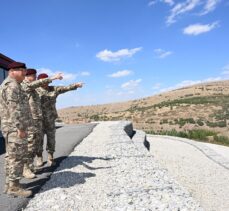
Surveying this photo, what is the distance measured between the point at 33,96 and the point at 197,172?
739 centimetres

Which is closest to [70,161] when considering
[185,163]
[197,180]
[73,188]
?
[73,188]

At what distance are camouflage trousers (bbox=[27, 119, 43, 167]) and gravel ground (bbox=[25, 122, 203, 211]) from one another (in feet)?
1.94

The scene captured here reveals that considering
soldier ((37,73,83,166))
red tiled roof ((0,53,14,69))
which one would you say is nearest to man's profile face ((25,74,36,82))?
soldier ((37,73,83,166))

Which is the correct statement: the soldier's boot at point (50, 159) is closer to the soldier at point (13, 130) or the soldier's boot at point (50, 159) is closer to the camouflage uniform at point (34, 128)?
the camouflage uniform at point (34, 128)

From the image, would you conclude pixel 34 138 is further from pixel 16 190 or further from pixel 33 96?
pixel 16 190

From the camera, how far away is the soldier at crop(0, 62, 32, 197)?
264 inches

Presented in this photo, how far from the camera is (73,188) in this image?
7.30 m

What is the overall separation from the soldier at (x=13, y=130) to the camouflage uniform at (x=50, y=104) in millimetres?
2117

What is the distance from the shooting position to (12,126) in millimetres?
6691

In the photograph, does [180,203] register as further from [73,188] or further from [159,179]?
[73,188]

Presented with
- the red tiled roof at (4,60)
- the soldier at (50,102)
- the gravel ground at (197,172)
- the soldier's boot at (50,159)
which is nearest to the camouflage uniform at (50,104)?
the soldier at (50,102)

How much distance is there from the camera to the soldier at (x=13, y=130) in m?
6.70

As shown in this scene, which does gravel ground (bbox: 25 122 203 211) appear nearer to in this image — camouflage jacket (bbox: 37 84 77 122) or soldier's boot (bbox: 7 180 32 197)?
soldier's boot (bbox: 7 180 32 197)

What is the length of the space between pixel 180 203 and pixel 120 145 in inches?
272
